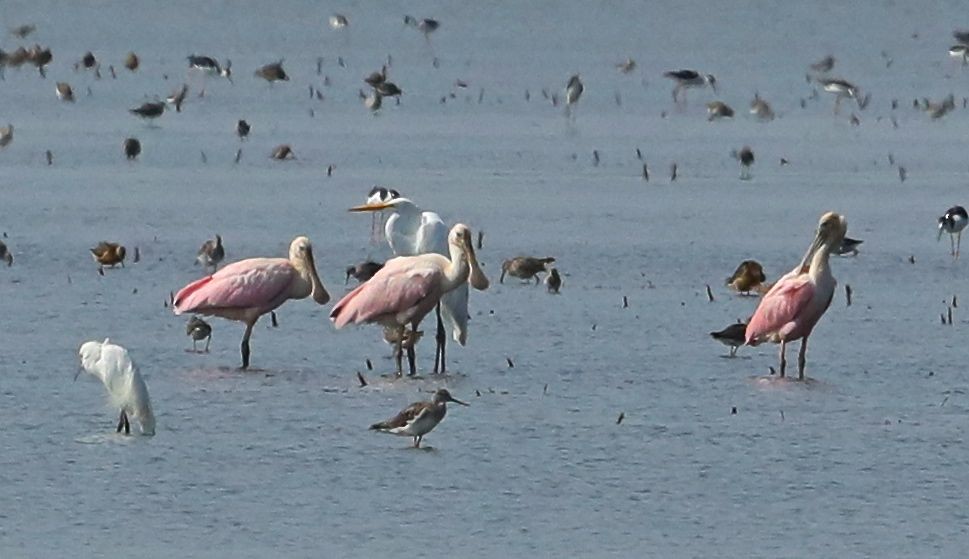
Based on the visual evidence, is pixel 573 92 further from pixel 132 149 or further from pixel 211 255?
pixel 211 255

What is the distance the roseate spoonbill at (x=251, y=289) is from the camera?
39.3ft

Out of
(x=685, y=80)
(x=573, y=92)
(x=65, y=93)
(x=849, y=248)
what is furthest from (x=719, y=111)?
(x=849, y=248)

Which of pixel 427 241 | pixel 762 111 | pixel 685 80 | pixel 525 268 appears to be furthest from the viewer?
pixel 685 80

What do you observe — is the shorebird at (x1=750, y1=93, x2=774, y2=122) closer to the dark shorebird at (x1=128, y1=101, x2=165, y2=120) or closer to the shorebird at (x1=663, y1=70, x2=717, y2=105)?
the shorebird at (x1=663, y1=70, x2=717, y2=105)

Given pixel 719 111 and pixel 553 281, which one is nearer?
pixel 553 281

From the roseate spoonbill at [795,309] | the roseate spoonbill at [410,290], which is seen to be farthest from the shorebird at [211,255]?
the roseate spoonbill at [795,309]

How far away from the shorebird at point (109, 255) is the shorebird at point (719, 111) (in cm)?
1143

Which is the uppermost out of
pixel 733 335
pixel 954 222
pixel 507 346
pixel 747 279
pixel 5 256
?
pixel 954 222

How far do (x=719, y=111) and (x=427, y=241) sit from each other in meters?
13.1

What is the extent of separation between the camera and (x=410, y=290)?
38.8 feet

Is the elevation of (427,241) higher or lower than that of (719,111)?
lower

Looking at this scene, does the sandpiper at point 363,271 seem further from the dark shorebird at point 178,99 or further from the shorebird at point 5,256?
the dark shorebird at point 178,99

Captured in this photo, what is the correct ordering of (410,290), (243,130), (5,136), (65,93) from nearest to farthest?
(410,290) → (5,136) → (243,130) → (65,93)

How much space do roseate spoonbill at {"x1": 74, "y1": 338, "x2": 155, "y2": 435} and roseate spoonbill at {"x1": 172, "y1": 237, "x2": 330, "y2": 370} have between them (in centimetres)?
168
